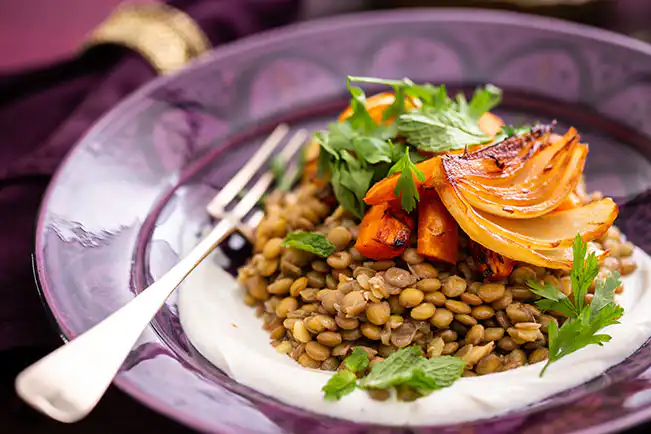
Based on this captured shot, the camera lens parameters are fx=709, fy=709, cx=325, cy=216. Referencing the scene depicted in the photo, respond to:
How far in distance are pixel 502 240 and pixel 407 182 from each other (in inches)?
16.2

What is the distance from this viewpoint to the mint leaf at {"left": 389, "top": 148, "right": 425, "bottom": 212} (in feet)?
8.75

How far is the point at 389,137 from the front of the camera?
3.06 m

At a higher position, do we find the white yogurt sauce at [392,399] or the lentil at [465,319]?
the lentil at [465,319]

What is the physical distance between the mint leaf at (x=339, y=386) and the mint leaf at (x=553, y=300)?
2.54 ft

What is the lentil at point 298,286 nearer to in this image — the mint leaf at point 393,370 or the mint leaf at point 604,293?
the mint leaf at point 393,370

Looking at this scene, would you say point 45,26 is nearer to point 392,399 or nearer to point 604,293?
point 392,399

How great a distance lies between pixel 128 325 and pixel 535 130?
5.98ft

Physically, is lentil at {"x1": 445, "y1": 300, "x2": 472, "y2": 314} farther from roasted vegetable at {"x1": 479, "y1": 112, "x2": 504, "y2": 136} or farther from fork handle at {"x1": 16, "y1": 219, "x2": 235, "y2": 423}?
fork handle at {"x1": 16, "y1": 219, "x2": 235, "y2": 423}

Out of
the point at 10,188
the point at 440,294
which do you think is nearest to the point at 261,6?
the point at 10,188

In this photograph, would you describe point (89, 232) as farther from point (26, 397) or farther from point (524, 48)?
point (524, 48)

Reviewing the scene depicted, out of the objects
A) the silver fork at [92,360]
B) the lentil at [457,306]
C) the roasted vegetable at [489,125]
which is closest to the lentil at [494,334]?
the lentil at [457,306]

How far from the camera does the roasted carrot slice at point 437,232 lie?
2.71 m

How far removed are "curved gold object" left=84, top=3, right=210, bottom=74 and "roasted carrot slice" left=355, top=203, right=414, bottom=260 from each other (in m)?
2.12

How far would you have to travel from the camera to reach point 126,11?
4758 mm
